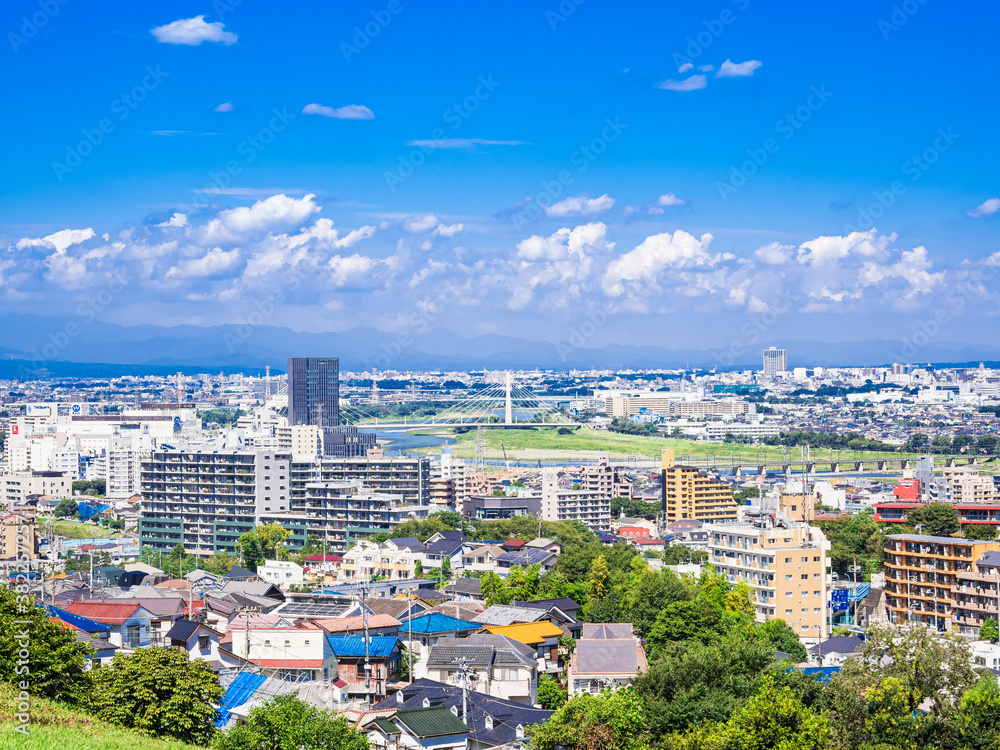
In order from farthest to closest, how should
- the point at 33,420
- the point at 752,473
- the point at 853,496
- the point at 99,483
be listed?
the point at 33,420 < the point at 752,473 < the point at 99,483 < the point at 853,496

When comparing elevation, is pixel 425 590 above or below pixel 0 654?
below

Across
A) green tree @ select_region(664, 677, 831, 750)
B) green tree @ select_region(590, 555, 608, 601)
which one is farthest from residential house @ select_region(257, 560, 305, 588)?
green tree @ select_region(664, 677, 831, 750)

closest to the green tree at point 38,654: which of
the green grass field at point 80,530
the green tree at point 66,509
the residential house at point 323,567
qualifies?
the residential house at point 323,567

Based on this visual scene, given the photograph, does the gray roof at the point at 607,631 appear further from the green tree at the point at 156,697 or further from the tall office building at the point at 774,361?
the tall office building at the point at 774,361

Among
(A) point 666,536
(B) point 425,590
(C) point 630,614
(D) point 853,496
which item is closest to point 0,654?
(C) point 630,614

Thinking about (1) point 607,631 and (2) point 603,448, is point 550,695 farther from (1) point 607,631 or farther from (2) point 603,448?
(2) point 603,448

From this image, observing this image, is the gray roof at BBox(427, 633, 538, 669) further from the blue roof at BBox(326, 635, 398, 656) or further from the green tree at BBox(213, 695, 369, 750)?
the green tree at BBox(213, 695, 369, 750)

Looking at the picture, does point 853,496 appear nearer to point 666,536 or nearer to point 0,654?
point 666,536
